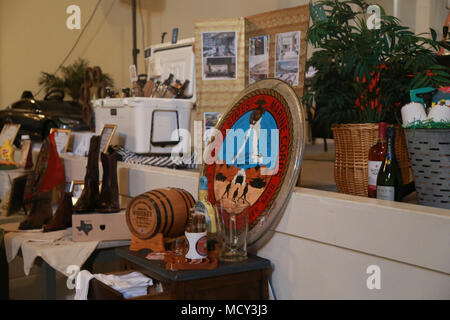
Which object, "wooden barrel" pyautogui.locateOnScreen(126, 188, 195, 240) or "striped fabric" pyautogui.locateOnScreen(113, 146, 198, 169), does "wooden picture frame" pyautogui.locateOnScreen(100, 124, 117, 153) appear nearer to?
"striped fabric" pyautogui.locateOnScreen(113, 146, 198, 169)

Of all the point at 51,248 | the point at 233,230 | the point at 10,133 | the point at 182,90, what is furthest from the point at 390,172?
the point at 10,133

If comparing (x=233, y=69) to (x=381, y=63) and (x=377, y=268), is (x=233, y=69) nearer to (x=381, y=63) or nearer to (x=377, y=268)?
(x=381, y=63)

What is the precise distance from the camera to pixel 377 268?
137cm

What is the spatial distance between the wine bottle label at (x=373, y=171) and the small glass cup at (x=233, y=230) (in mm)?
421

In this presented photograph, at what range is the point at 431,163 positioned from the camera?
1.48 metres

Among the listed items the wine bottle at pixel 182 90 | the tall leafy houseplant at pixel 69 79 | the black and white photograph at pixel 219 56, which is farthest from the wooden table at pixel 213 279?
the tall leafy houseplant at pixel 69 79

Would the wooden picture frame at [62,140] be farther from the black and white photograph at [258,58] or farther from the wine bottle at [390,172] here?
the wine bottle at [390,172]

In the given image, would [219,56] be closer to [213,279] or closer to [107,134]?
[107,134]

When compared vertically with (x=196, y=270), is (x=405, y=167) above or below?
above

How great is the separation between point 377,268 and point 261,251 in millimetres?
472

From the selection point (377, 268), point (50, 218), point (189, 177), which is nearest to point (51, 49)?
point (50, 218)

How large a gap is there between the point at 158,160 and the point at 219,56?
0.78 m

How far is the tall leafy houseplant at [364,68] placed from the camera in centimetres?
172

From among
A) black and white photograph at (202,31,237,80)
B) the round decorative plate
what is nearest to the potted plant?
the round decorative plate
